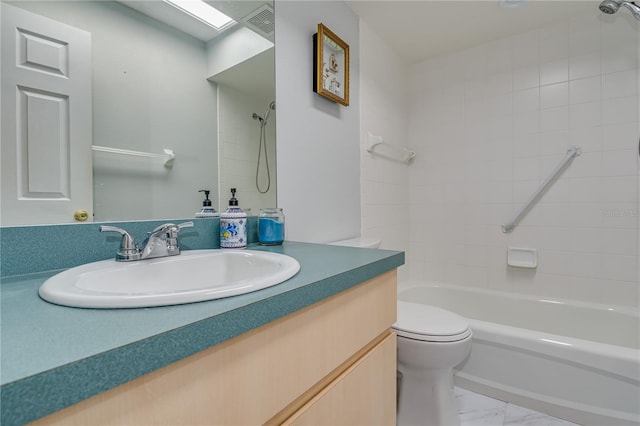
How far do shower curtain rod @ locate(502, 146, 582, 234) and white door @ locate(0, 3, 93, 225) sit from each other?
224cm

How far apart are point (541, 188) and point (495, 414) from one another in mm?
1337

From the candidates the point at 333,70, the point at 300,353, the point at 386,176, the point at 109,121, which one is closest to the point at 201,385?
the point at 300,353

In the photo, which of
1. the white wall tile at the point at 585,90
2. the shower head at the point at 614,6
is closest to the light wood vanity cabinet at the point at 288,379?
the shower head at the point at 614,6

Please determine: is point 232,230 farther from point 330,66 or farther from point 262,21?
point 330,66

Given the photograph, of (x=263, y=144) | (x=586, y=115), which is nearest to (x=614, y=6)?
(x=586, y=115)

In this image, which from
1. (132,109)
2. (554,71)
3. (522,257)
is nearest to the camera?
(132,109)

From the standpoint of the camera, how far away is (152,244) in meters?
0.80

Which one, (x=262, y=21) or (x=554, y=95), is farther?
(x=554, y=95)

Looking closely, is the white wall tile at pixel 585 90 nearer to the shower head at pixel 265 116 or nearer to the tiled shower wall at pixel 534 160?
the tiled shower wall at pixel 534 160

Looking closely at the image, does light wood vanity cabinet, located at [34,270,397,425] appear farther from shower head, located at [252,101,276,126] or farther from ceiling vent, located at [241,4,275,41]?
ceiling vent, located at [241,4,275,41]

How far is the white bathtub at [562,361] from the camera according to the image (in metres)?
1.25

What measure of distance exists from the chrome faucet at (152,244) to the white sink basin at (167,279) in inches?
1.0

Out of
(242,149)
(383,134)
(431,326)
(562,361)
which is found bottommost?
(562,361)

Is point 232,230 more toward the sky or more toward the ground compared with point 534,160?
more toward the ground
